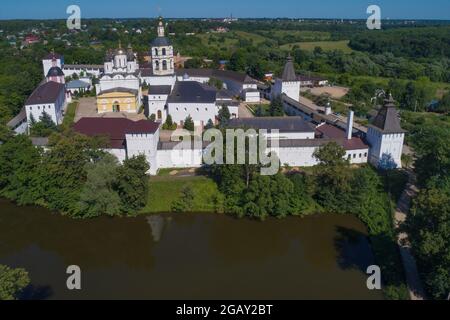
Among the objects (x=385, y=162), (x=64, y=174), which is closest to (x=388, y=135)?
(x=385, y=162)

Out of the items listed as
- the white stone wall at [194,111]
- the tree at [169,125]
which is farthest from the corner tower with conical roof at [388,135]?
the tree at [169,125]

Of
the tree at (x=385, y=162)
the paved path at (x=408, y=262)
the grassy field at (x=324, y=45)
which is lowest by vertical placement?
the paved path at (x=408, y=262)

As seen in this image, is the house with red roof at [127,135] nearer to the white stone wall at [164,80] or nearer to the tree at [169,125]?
the tree at [169,125]

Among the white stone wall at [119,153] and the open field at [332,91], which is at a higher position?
the open field at [332,91]

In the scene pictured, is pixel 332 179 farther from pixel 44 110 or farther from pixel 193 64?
pixel 193 64

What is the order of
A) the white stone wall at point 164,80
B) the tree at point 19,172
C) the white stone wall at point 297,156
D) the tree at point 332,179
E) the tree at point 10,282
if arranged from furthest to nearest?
the white stone wall at point 164,80 < the white stone wall at point 297,156 < the tree at point 19,172 < the tree at point 332,179 < the tree at point 10,282
